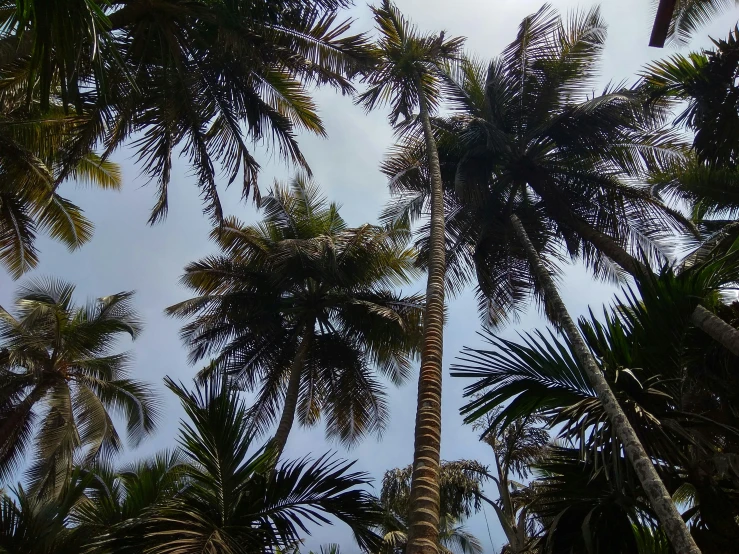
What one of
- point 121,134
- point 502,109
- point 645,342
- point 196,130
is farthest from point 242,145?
point 645,342

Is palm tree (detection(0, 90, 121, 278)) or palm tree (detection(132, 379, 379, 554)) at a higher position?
palm tree (detection(0, 90, 121, 278))

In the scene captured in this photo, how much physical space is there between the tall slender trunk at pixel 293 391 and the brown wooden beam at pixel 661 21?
8671mm

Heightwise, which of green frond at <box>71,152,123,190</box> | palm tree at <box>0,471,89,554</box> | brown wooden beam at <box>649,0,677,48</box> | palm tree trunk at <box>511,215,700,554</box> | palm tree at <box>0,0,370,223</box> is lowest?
palm tree trunk at <box>511,215,700,554</box>

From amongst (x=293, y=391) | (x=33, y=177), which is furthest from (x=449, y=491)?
(x=33, y=177)

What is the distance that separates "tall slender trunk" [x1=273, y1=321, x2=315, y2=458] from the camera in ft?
39.4

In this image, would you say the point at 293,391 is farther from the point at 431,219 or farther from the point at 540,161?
the point at 540,161

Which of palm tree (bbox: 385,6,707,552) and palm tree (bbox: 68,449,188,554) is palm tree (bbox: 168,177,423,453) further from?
palm tree (bbox: 68,449,188,554)

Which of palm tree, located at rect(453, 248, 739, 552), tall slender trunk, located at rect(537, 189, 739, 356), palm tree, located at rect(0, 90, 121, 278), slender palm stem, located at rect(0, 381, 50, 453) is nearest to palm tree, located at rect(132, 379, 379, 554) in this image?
palm tree, located at rect(453, 248, 739, 552)

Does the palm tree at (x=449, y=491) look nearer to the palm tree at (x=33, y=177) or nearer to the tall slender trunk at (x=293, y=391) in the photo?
the tall slender trunk at (x=293, y=391)

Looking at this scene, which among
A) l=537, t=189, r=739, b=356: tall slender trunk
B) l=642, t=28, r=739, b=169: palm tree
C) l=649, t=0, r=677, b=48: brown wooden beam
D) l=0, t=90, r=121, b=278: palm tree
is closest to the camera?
l=649, t=0, r=677, b=48: brown wooden beam

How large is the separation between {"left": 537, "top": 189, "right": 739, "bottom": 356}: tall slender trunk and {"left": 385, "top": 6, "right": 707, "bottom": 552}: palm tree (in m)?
0.06

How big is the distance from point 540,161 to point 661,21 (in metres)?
9.08

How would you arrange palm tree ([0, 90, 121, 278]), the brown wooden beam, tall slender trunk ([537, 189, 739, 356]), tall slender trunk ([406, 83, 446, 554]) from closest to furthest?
the brown wooden beam
tall slender trunk ([406, 83, 446, 554])
tall slender trunk ([537, 189, 739, 356])
palm tree ([0, 90, 121, 278])

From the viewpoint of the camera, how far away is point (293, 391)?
13.2 m
